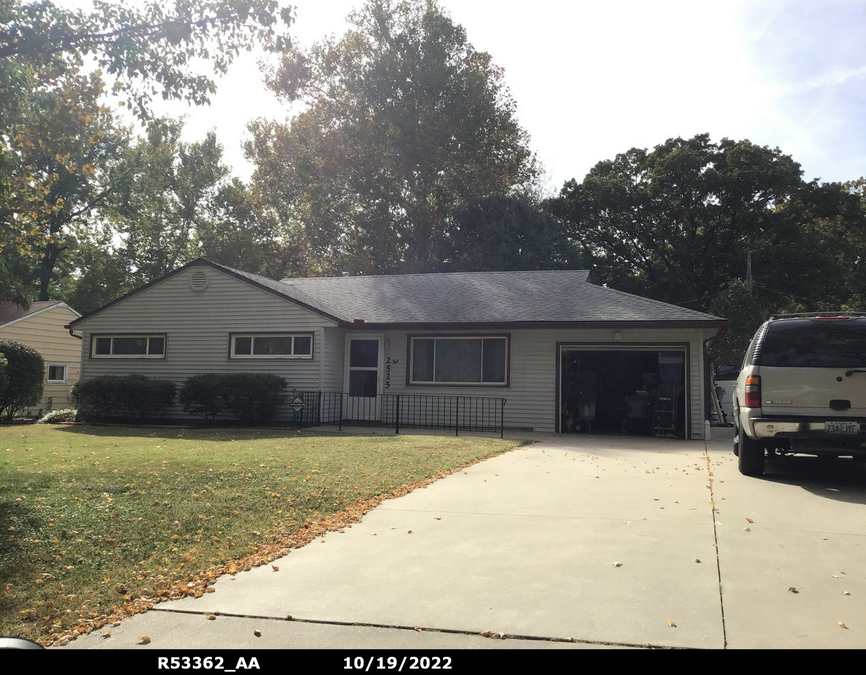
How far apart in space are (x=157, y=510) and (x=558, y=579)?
3708mm

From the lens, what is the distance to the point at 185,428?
15.9 metres

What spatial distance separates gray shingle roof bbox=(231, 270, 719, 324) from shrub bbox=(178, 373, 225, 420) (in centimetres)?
284

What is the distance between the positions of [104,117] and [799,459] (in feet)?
115

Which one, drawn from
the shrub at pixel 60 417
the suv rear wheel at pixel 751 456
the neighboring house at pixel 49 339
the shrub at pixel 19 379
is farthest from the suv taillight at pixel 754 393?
the neighboring house at pixel 49 339

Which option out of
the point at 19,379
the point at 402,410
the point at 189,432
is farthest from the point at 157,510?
the point at 19,379

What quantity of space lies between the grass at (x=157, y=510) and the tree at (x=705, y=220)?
24.1 m

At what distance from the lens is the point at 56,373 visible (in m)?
25.2

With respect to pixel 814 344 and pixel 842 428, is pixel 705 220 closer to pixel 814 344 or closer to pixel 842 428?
pixel 814 344

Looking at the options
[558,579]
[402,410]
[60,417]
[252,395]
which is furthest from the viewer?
[60,417]

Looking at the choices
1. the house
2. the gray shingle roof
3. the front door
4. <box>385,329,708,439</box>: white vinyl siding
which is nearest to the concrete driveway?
<box>385,329,708,439</box>: white vinyl siding

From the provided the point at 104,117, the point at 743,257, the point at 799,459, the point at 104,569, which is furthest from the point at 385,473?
the point at 104,117

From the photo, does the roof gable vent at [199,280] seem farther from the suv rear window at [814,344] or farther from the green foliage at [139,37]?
the suv rear window at [814,344]

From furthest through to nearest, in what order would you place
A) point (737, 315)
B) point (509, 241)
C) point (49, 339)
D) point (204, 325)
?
point (509, 241) → point (737, 315) → point (49, 339) → point (204, 325)
